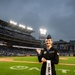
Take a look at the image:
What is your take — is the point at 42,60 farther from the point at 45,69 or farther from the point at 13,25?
the point at 13,25

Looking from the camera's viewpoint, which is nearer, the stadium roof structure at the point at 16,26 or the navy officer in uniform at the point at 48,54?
the navy officer in uniform at the point at 48,54

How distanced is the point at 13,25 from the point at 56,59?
97164 millimetres

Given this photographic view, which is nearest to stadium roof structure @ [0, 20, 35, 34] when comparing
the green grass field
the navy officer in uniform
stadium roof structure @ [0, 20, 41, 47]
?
stadium roof structure @ [0, 20, 41, 47]

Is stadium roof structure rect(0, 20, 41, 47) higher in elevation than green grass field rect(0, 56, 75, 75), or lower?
higher

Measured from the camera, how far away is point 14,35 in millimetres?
101000

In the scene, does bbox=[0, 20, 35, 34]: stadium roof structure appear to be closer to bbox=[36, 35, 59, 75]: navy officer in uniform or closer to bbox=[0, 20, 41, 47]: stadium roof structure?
bbox=[0, 20, 41, 47]: stadium roof structure

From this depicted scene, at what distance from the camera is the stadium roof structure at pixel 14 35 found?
296 feet

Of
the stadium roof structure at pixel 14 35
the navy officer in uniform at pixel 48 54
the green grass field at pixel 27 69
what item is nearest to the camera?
the navy officer in uniform at pixel 48 54

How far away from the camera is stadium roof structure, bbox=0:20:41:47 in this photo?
3553 inches

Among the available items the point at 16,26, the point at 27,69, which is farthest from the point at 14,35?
the point at 27,69

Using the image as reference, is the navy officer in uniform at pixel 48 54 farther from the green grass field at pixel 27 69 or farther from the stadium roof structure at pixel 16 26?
the stadium roof structure at pixel 16 26

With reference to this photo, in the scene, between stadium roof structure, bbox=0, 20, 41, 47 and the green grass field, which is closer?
the green grass field

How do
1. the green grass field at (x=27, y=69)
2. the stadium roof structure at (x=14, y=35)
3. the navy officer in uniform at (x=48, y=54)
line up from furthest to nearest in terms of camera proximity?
1. the stadium roof structure at (x=14, y=35)
2. the green grass field at (x=27, y=69)
3. the navy officer in uniform at (x=48, y=54)

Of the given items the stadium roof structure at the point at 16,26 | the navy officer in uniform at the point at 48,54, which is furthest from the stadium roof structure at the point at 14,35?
the navy officer in uniform at the point at 48,54
